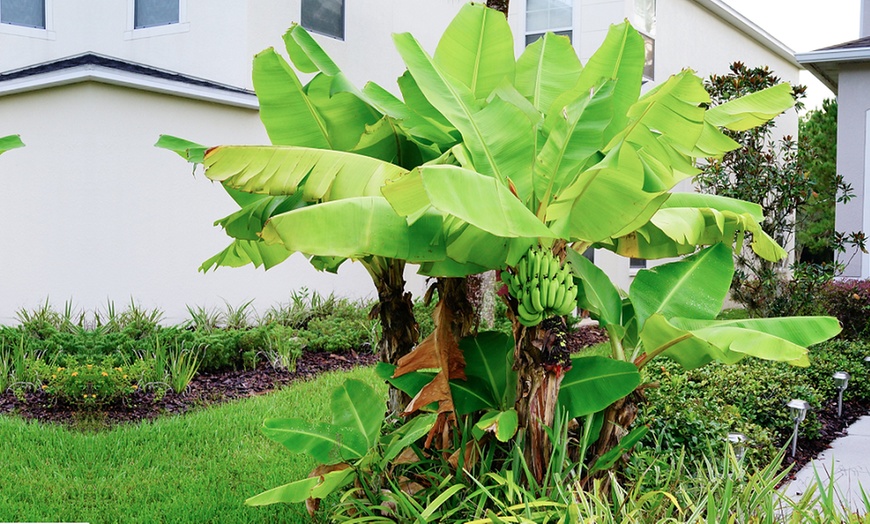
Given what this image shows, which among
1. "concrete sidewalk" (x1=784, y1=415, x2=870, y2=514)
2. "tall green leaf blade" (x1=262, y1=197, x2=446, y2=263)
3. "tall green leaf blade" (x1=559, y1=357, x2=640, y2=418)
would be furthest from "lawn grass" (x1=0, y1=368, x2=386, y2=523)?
"concrete sidewalk" (x1=784, y1=415, x2=870, y2=514)

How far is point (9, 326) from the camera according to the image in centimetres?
1087

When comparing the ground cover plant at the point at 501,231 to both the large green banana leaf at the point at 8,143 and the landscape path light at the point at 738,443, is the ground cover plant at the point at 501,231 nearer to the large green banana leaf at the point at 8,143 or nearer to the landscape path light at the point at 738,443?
the large green banana leaf at the point at 8,143

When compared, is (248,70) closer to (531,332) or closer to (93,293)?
(93,293)

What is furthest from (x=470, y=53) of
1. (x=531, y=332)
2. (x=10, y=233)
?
(x=10, y=233)

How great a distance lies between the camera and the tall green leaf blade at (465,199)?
327cm

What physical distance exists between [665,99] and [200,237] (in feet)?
29.0

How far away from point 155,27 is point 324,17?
273 cm

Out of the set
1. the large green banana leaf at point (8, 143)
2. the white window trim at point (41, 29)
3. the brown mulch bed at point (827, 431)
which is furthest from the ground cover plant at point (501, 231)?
the white window trim at point (41, 29)

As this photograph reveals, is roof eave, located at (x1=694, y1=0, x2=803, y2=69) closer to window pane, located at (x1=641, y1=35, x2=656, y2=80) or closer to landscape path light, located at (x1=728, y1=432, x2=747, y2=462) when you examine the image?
window pane, located at (x1=641, y1=35, x2=656, y2=80)

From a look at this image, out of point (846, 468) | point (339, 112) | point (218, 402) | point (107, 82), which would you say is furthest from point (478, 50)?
point (107, 82)

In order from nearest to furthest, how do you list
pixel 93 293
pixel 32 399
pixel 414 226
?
pixel 414 226 < pixel 32 399 < pixel 93 293

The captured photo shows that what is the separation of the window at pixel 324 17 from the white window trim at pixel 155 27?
1.87m

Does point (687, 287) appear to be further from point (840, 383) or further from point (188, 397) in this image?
point (188, 397)

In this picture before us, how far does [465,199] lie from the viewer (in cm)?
339
